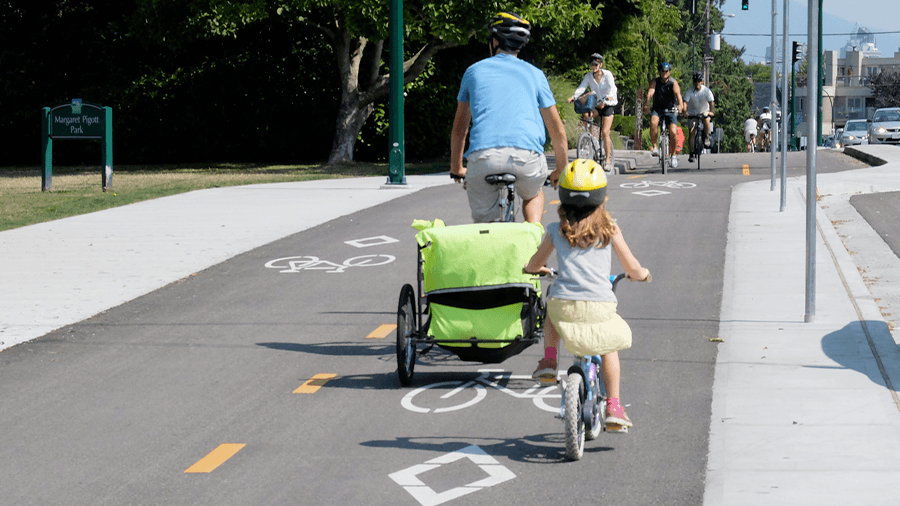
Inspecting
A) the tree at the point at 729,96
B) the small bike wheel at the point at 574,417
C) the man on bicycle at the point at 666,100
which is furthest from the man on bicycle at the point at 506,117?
the tree at the point at 729,96

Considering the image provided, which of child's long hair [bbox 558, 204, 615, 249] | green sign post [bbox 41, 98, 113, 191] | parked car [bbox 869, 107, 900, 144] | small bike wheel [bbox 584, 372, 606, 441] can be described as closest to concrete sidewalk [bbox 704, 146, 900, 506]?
small bike wheel [bbox 584, 372, 606, 441]

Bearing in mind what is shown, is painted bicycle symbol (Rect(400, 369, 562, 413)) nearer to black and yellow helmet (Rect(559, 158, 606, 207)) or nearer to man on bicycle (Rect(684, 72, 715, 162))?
black and yellow helmet (Rect(559, 158, 606, 207))

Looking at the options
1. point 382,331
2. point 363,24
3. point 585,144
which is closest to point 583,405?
point 382,331

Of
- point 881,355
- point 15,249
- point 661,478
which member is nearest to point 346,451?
point 661,478

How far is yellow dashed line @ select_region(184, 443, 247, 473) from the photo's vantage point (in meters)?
5.33

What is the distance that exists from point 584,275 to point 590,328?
25 cm

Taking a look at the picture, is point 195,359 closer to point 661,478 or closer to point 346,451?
point 346,451

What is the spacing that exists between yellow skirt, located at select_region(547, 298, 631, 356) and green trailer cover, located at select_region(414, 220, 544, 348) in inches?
40.3

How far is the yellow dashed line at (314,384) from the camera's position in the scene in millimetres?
6750

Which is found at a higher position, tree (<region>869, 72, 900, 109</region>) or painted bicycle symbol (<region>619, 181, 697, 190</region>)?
tree (<region>869, 72, 900, 109</region>)

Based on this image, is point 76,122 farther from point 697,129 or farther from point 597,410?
point 597,410

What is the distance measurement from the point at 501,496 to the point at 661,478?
726 mm

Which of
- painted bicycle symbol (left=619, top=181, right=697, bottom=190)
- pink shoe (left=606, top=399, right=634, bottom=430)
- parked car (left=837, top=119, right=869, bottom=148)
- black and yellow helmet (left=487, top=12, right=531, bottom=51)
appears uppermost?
parked car (left=837, top=119, right=869, bottom=148)

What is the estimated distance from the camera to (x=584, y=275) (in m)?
5.54
